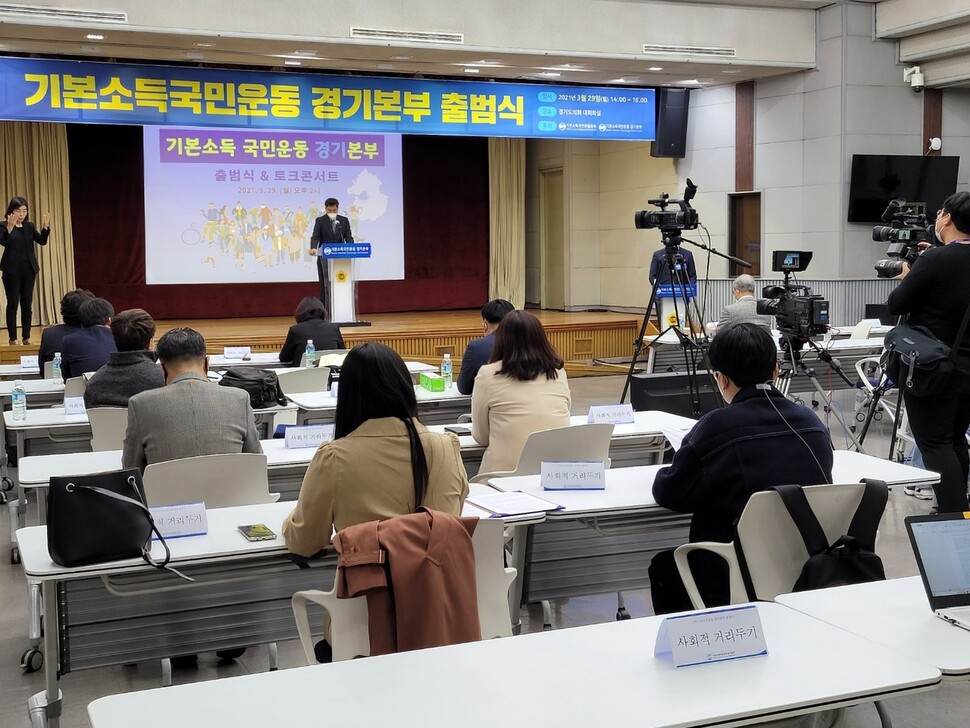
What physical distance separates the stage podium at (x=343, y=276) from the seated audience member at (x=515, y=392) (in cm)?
665

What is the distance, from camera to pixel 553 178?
14.6 meters

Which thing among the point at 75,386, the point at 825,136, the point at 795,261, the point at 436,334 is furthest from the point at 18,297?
the point at 825,136

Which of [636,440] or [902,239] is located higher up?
[902,239]

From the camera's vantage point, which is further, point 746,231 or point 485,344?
point 746,231

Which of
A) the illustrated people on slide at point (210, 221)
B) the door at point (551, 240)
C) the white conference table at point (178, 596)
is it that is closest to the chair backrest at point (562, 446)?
the white conference table at point (178, 596)

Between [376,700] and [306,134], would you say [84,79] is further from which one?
[376,700]

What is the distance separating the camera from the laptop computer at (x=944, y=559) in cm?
200

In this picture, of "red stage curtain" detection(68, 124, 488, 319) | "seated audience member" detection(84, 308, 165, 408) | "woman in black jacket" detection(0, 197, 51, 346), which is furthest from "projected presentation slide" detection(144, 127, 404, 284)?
"seated audience member" detection(84, 308, 165, 408)

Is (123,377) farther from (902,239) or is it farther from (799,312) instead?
(902,239)

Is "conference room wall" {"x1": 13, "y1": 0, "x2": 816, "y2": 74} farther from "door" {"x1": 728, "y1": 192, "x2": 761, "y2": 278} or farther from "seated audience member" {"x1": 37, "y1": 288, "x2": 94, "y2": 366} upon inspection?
"seated audience member" {"x1": 37, "y1": 288, "x2": 94, "y2": 366}

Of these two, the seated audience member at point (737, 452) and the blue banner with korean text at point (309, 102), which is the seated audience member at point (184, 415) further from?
A: the blue banner with korean text at point (309, 102)

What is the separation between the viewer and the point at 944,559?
6.61 feet

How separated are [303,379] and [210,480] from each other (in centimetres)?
254

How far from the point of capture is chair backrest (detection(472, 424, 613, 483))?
12.5 ft
